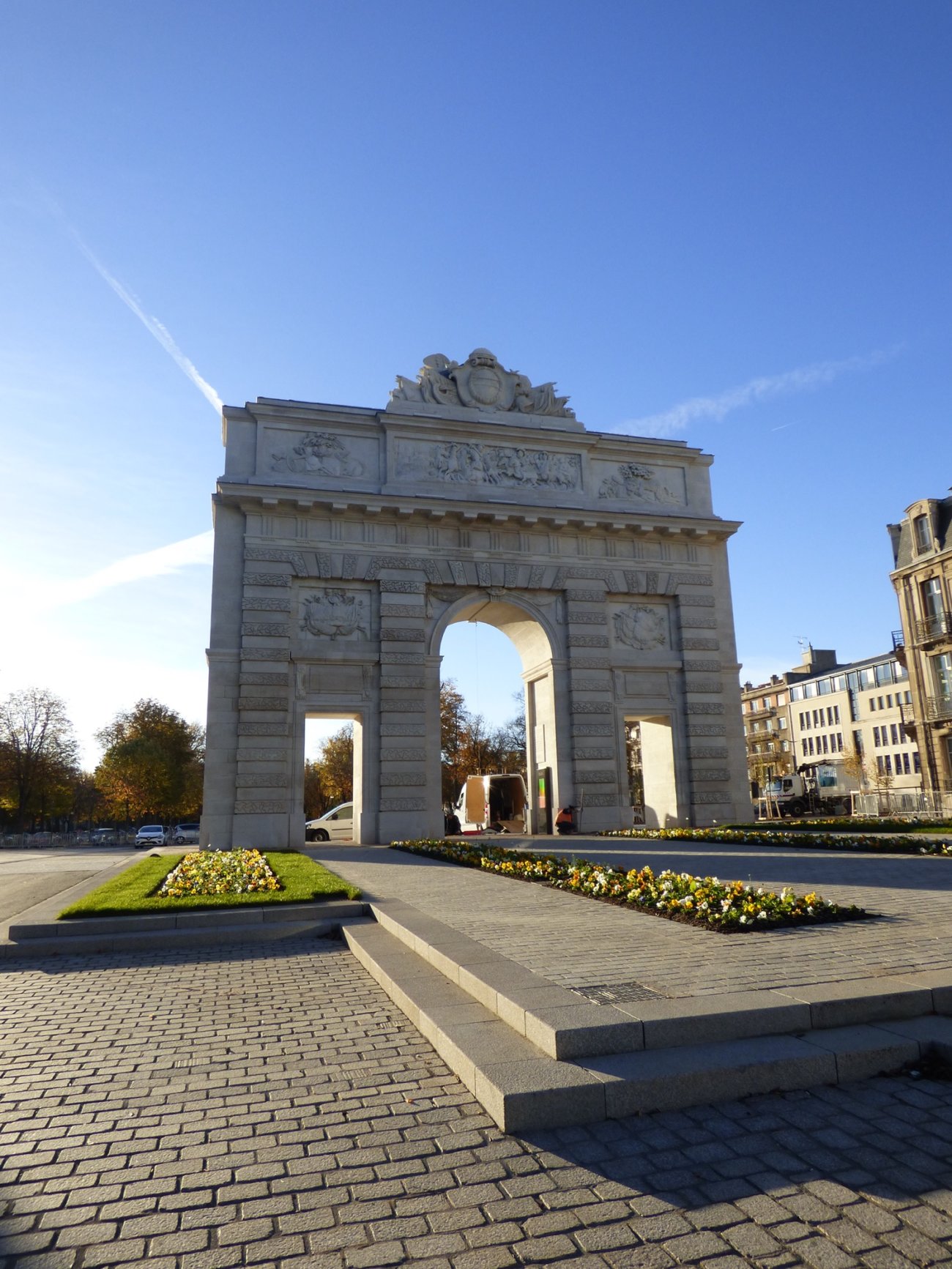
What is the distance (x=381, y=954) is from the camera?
27.5 ft

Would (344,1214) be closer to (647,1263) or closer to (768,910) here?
(647,1263)

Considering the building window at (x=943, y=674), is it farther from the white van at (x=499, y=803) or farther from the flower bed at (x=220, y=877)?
the flower bed at (x=220, y=877)

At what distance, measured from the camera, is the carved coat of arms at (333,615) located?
86.4 feet

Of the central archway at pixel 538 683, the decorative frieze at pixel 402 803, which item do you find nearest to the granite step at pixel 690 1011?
the decorative frieze at pixel 402 803

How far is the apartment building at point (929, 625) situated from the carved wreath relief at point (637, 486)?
19.7 m

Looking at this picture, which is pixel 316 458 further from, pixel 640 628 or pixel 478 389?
pixel 640 628

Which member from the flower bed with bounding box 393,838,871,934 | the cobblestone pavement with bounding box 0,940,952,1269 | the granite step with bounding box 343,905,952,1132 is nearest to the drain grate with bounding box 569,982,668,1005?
the granite step with bounding box 343,905,952,1132

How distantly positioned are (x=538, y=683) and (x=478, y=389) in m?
10.4

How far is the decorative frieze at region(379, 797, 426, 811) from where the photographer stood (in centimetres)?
2564

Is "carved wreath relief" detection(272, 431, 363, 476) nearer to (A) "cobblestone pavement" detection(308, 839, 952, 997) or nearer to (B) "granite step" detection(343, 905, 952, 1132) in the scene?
(A) "cobblestone pavement" detection(308, 839, 952, 997)

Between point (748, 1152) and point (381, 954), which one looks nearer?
point (748, 1152)

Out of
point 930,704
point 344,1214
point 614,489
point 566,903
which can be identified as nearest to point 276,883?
point 566,903

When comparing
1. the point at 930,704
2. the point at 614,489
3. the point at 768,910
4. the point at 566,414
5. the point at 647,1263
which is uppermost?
the point at 566,414

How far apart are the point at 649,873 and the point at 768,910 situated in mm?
2880
